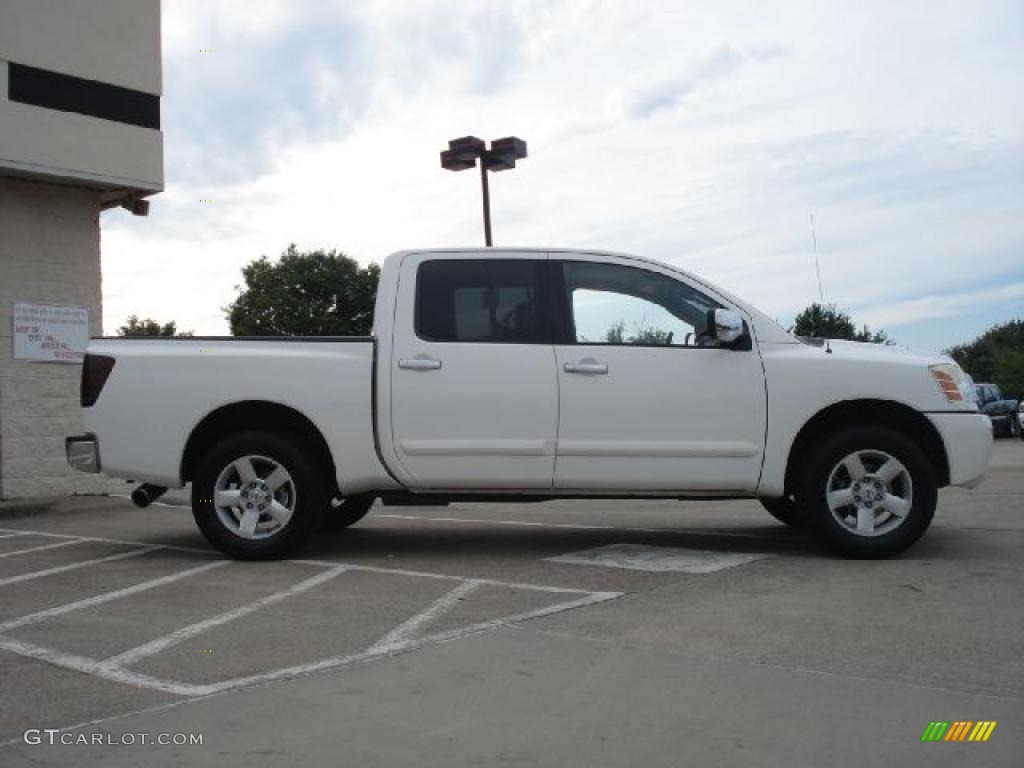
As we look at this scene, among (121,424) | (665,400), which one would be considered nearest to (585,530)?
(665,400)

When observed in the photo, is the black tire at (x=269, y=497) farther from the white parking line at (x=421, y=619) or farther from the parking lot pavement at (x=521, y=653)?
the white parking line at (x=421, y=619)

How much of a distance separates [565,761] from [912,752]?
41.1 inches

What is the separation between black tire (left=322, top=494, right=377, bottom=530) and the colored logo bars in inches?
210

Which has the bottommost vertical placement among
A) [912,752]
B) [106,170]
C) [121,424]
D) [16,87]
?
[912,752]

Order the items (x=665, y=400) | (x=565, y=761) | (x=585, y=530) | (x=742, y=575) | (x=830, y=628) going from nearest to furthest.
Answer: (x=565, y=761)
(x=830, y=628)
(x=742, y=575)
(x=665, y=400)
(x=585, y=530)

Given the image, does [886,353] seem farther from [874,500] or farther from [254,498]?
[254,498]

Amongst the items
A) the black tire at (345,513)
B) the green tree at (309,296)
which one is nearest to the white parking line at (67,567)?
the black tire at (345,513)

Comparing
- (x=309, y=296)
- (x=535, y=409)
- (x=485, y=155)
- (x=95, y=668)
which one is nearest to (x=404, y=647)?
(x=95, y=668)

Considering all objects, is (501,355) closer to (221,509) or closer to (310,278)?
(221,509)

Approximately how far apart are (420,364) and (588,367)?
1050 millimetres

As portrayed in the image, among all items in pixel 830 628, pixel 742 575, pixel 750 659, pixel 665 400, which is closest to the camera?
pixel 750 659

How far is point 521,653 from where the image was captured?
4.34 meters

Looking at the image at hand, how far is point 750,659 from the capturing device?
13.8 ft

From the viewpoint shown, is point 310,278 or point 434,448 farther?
point 310,278
